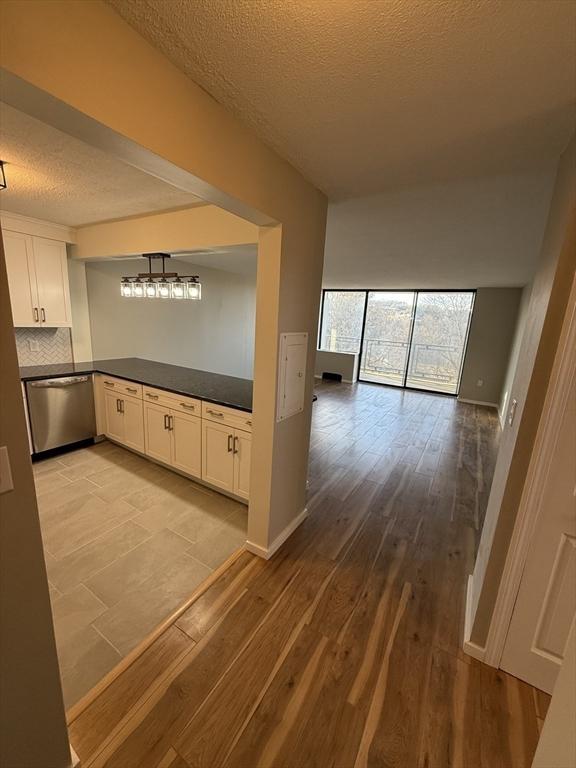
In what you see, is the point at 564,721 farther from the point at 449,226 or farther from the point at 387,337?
the point at 387,337

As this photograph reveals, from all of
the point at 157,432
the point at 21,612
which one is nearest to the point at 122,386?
the point at 157,432

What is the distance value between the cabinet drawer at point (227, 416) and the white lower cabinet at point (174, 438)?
0.51ft

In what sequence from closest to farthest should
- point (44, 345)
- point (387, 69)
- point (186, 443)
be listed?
point (387, 69), point (186, 443), point (44, 345)

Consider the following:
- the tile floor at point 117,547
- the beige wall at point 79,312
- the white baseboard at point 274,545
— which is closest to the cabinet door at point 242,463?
the tile floor at point 117,547

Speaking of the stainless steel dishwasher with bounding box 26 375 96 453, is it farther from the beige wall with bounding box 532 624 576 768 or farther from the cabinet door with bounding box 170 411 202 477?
the beige wall with bounding box 532 624 576 768

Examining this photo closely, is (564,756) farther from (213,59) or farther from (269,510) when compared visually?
(213,59)

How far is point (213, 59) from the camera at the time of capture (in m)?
1.04

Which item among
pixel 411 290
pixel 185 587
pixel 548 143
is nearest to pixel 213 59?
pixel 548 143

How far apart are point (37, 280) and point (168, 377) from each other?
5.43ft

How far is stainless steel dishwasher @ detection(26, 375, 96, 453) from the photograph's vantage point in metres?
3.19

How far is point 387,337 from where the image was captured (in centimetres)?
834

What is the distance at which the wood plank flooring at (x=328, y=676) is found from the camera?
1235 mm

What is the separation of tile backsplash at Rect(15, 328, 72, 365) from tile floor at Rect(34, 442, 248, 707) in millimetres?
1174

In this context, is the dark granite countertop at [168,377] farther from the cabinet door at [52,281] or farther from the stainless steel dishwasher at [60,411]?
the cabinet door at [52,281]
